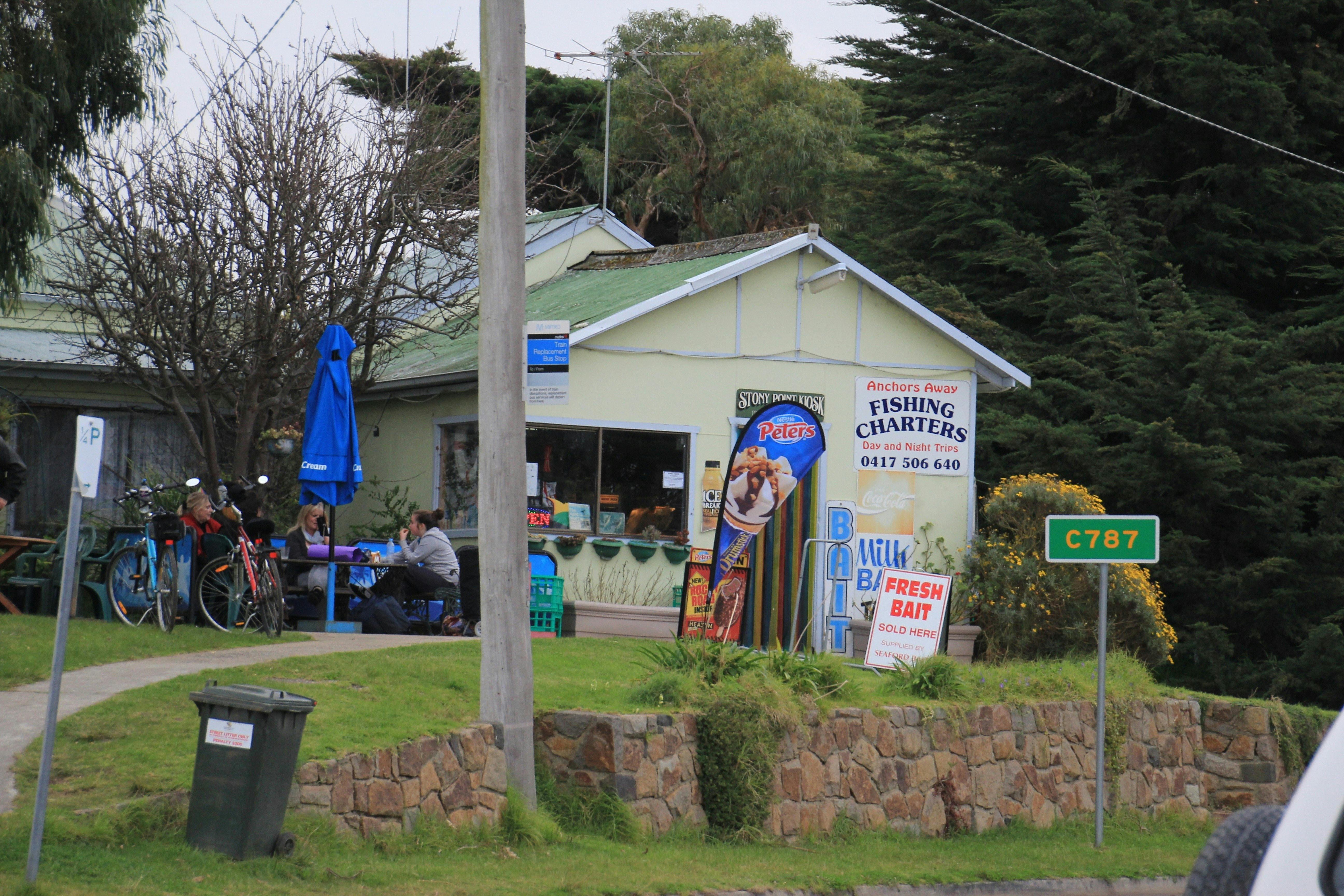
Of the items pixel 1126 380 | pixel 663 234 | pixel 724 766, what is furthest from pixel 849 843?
pixel 663 234

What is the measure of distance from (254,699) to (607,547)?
9.82 metres

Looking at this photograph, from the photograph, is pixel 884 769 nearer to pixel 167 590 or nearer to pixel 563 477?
pixel 167 590

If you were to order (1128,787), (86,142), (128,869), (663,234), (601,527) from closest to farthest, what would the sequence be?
(128,869)
(1128,787)
(86,142)
(601,527)
(663,234)

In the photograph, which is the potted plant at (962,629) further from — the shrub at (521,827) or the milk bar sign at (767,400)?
the shrub at (521,827)

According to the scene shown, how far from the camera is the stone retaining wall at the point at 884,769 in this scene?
8.65 m

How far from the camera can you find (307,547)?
1507 centimetres

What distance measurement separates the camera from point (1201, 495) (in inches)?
822

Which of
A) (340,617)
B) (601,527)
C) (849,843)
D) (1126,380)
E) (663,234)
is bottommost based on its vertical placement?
(849,843)

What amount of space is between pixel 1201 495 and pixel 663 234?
863 inches

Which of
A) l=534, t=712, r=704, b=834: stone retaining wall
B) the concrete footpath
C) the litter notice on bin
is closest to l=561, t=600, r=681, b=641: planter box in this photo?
the concrete footpath

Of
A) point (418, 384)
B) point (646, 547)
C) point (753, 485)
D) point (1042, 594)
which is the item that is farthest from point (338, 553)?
point (1042, 594)

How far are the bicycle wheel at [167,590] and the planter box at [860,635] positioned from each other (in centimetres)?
810

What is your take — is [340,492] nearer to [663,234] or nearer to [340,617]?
[340,617]

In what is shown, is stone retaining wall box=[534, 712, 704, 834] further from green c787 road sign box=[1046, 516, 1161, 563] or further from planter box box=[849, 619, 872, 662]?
planter box box=[849, 619, 872, 662]
